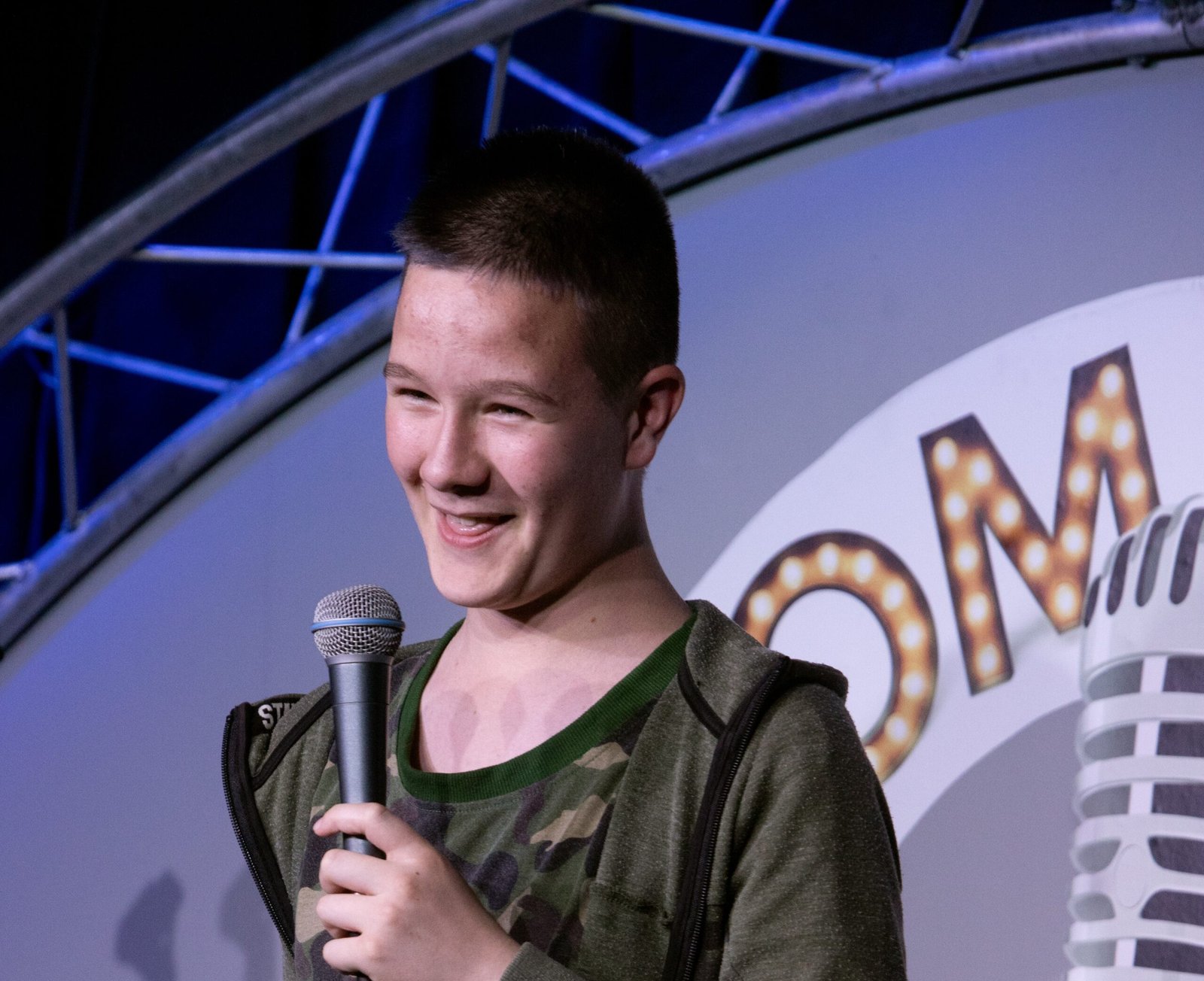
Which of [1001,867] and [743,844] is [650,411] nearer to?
[743,844]

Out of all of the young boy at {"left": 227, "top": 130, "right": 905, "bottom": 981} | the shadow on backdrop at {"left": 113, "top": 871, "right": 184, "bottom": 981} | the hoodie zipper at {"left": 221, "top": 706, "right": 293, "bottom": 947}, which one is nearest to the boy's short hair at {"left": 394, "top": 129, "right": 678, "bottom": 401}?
the young boy at {"left": 227, "top": 130, "right": 905, "bottom": 981}

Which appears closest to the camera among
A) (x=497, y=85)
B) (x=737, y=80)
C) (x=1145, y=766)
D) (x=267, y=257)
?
(x=1145, y=766)

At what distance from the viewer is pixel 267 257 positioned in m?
3.29

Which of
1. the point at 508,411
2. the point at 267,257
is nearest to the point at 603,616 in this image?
the point at 508,411

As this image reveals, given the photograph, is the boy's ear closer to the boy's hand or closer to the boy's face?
the boy's face

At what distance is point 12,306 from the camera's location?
3121 mm

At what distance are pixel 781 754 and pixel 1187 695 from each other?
5.46 ft

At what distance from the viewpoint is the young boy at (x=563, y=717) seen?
95cm

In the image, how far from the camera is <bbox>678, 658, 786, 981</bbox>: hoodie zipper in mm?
980

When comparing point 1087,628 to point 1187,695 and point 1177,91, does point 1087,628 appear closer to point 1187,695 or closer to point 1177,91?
point 1187,695

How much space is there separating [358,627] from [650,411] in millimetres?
280

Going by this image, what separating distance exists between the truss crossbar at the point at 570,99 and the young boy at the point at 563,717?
2077 millimetres

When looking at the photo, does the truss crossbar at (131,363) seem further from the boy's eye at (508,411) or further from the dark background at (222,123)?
the boy's eye at (508,411)

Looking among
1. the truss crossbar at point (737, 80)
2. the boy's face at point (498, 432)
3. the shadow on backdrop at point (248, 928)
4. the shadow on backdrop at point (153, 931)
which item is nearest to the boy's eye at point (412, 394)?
the boy's face at point (498, 432)
